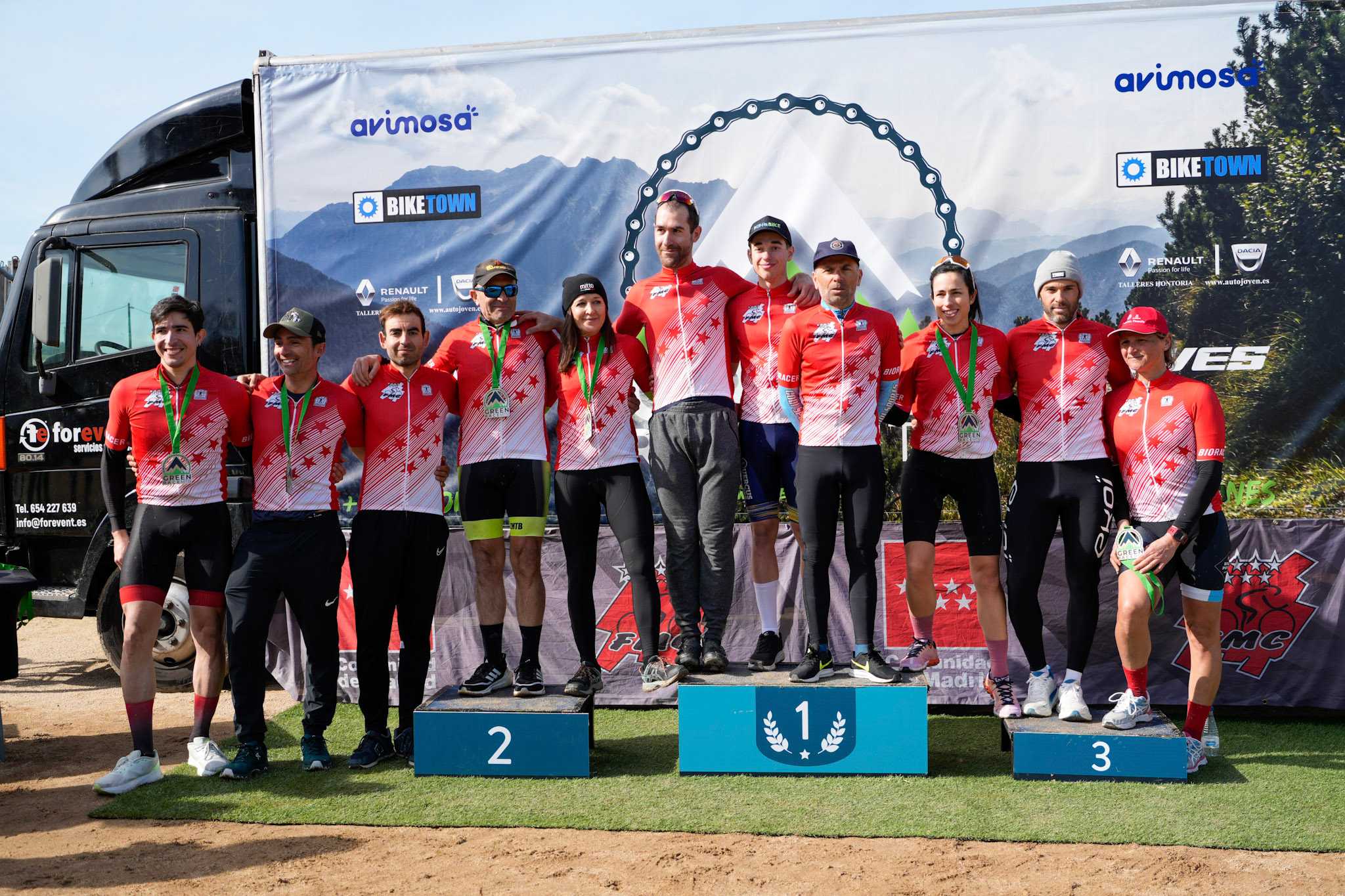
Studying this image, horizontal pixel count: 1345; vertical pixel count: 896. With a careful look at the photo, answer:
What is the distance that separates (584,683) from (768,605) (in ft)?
2.91

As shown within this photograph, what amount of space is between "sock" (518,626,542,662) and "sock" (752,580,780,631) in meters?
0.99

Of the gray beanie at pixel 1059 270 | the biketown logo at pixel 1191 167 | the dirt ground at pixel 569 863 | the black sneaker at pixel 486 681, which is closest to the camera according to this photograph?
the dirt ground at pixel 569 863

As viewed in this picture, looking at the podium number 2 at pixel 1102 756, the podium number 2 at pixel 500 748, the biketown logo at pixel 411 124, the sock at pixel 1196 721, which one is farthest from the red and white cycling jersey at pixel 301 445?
the sock at pixel 1196 721

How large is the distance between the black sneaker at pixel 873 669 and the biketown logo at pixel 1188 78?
2.93m

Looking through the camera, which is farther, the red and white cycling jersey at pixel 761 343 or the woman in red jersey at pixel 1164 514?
the red and white cycling jersey at pixel 761 343

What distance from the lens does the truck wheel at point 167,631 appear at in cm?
600

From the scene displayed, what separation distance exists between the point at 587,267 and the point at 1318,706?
416 centimetres

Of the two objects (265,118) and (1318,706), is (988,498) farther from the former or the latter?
(265,118)

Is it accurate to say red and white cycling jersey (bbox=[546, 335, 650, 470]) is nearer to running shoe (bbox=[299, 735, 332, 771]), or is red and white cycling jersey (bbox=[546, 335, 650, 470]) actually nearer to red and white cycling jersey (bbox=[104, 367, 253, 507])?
red and white cycling jersey (bbox=[104, 367, 253, 507])

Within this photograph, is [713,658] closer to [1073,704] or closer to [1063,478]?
[1073,704]

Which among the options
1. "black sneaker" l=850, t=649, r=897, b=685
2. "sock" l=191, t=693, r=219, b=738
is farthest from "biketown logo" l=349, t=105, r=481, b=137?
"black sneaker" l=850, t=649, r=897, b=685

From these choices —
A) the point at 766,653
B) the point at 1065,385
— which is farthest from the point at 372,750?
the point at 1065,385

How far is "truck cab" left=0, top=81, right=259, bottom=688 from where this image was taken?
230 inches

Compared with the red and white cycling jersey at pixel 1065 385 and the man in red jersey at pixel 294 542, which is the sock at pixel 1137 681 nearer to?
the red and white cycling jersey at pixel 1065 385
